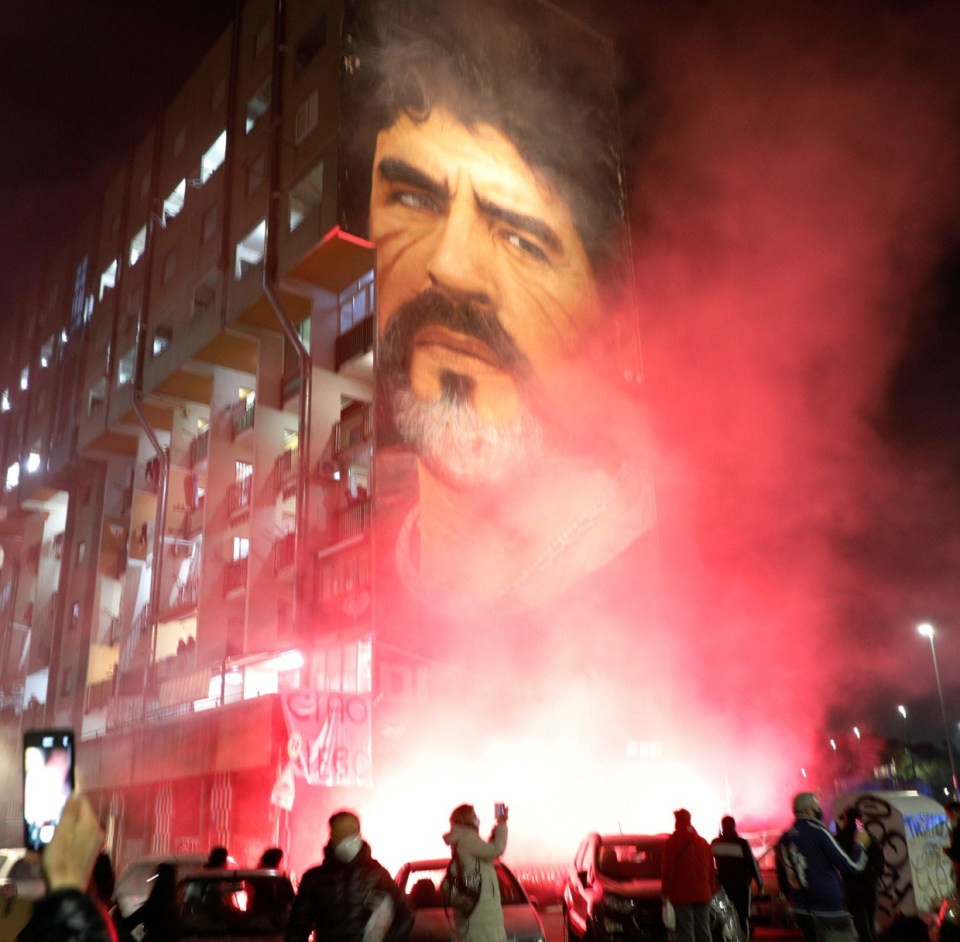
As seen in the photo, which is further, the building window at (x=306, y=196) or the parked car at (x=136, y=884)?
the building window at (x=306, y=196)

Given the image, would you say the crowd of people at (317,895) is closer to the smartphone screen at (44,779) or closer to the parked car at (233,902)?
the parked car at (233,902)

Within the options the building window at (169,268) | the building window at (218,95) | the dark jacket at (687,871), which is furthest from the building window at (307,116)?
the dark jacket at (687,871)

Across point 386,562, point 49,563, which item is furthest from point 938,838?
point 49,563

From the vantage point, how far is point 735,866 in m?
8.96

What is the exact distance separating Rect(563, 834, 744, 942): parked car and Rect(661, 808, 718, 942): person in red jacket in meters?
0.39

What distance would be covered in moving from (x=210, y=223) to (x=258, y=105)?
372 centimetres

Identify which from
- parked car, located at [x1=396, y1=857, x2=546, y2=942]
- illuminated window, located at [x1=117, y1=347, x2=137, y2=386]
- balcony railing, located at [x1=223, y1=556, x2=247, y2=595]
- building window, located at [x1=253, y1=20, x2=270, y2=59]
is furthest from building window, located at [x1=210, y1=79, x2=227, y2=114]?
parked car, located at [x1=396, y1=857, x2=546, y2=942]

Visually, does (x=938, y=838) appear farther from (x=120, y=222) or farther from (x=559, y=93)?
(x=120, y=222)

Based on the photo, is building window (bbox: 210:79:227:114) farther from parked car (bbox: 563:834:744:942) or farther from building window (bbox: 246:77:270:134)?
parked car (bbox: 563:834:744:942)

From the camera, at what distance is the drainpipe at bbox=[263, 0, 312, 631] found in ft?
70.7

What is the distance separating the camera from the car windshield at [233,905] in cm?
726

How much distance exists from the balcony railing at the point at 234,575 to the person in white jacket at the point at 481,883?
2002cm

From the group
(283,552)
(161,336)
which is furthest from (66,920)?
(161,336)

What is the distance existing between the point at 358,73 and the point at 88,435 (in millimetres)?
16968
